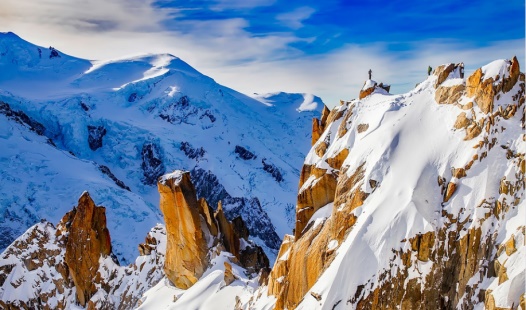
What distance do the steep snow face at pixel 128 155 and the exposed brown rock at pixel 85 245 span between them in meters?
32.5

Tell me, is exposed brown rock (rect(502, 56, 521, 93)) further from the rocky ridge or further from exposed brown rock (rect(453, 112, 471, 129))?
the rocky ridge

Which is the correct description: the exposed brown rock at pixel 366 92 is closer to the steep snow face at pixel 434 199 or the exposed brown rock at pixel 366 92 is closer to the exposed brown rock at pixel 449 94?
the exposed brown rock at pixel 449 94

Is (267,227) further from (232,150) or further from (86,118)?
(86,118)

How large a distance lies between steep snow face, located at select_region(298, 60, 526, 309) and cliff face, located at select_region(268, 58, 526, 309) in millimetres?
46

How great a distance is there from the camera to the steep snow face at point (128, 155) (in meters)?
96.6

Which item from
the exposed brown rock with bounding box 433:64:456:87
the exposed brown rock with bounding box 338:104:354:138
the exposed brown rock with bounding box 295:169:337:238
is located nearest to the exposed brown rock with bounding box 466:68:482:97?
the exposed brown rock with bounding box 433:64:456:87

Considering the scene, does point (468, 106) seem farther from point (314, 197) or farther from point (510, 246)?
point (314, 197)

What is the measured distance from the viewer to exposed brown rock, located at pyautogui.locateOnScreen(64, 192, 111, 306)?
53125 mm

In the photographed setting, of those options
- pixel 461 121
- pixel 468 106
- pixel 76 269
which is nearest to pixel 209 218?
pixel 76 269

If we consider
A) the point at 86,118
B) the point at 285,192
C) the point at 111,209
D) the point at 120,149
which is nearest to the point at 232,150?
the point at 285,192

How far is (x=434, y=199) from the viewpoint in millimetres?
22172

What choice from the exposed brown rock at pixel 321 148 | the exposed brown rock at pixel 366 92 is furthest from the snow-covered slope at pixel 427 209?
the exposed brown rock at pixel 366 92

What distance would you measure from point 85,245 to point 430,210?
43680mm

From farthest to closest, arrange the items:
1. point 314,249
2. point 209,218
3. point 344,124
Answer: point 209,218, point 344,124, point 314,249
